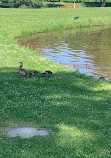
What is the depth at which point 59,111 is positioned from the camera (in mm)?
14531

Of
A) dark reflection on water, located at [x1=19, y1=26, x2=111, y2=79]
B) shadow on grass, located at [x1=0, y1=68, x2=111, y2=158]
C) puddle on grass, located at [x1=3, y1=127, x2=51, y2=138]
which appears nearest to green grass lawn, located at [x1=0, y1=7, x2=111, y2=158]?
shadow on grass, located at [x1=0, y1=68, x2=111, y2=158]

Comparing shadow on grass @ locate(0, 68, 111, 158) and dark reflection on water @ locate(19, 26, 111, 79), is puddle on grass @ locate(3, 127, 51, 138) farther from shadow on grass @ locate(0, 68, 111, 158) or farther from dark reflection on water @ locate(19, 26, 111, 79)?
dark reflection on water @ locate(19, 26, 111, 79)

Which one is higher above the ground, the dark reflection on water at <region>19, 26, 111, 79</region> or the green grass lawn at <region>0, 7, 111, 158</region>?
the green grass lawn at <region>0, 7, 111, 158</region>

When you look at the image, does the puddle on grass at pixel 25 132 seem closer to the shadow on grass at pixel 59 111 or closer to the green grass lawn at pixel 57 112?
the green grass lawn at pixel 57 112

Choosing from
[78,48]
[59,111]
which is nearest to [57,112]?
[59,111]

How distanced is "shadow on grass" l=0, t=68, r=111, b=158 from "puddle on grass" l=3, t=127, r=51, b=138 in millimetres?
375

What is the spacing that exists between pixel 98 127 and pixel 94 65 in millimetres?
17114

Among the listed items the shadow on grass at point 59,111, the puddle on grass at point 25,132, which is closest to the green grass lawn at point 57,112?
the shadow on grass at point 59,111

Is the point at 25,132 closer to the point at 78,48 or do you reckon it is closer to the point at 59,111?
the point at 59,111

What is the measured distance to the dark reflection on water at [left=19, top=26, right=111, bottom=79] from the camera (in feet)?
96.2

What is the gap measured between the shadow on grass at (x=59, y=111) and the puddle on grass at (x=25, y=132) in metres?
→ 0.37

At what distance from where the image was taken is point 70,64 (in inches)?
1174

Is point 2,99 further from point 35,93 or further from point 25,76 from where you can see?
point 25,76

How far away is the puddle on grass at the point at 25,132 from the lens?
11.9 meters
